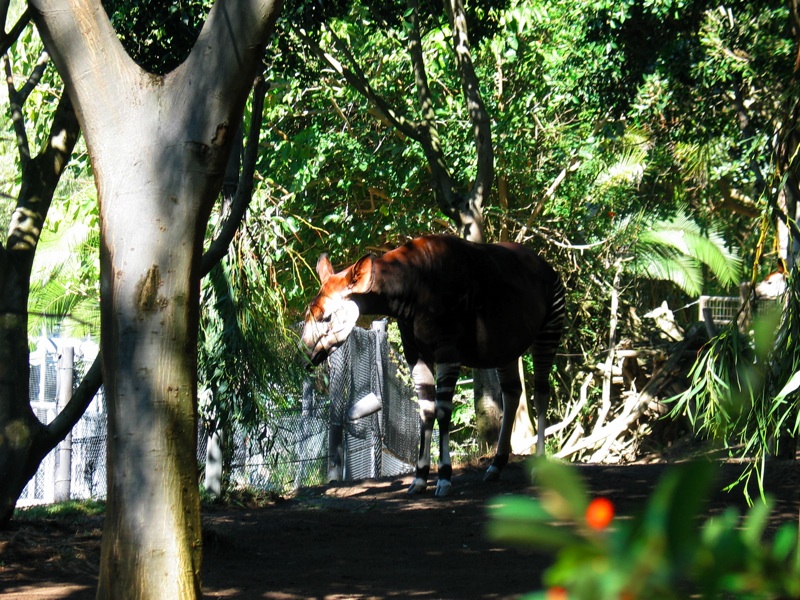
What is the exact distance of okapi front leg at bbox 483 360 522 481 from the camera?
33.9 feet

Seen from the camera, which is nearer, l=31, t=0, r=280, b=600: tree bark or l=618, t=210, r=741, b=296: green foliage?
l=31, t=0, r=280, b=600: tree bark

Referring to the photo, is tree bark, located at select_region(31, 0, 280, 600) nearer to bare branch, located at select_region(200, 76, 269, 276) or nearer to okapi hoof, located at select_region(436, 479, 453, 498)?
bare branch, located at select_region(200, 76, 269, 276)

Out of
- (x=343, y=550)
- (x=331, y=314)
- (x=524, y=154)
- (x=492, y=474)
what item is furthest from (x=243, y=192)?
(x=524, y=154)

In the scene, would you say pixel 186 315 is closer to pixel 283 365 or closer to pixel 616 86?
pixel 283 365

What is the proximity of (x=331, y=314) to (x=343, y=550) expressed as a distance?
2940 mm

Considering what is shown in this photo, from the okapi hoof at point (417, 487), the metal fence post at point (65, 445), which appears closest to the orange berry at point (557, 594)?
the okapi hoof at point (417, 487)

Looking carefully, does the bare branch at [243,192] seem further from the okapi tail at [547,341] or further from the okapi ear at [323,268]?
the okapi tail at [547,341]

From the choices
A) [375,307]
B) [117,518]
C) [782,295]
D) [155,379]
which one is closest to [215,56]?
[155,379]

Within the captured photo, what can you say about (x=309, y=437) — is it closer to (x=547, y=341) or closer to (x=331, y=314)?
(x=547, y=341)

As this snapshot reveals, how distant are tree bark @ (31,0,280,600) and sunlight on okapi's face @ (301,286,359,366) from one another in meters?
5.22

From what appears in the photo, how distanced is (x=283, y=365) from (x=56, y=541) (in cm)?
326

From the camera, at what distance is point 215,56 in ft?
14.2

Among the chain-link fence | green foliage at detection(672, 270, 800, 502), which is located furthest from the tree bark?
the chain-link fence

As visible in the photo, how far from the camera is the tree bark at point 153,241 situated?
4.05 meters
